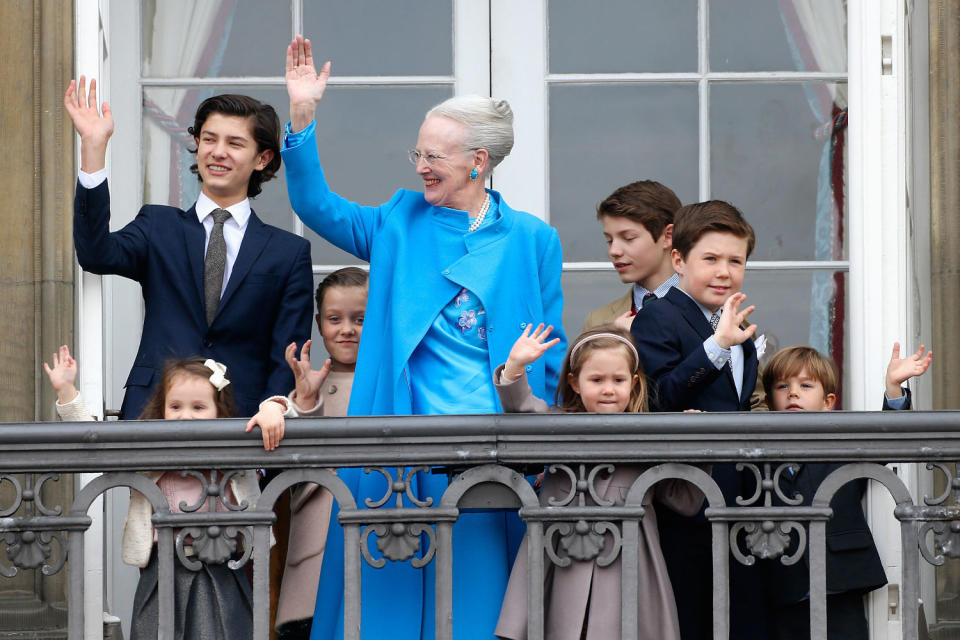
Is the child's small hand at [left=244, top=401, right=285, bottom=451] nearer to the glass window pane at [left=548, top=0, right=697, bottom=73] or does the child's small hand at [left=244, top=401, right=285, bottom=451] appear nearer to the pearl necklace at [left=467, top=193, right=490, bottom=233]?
the pearl necklace at [left=467, top=193, right=490, bottom=233]

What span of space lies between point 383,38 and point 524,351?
227cm

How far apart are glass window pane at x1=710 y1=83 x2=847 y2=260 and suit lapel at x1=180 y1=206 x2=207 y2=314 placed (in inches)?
78.4

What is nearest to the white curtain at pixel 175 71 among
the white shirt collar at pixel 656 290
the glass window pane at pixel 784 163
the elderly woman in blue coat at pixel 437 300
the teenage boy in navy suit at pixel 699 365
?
the elderly woman in blue coat at pixel 437 300

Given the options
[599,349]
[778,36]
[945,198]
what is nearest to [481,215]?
[599,349]

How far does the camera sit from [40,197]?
5445 millimetres

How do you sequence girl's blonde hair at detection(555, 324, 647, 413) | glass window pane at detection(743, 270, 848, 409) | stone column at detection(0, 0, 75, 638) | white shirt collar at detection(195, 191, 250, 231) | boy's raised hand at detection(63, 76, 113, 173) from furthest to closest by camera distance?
1. glass window pane at detection(743, 270, 848, 409)
2. stone column at detection(0, 0, 75, 638)
3. white shirt collar at detection(195, 191, 250, 231)
4. boy's raised hand at detection(63, 76, 113, 173)
5. girl's blonde hair at detection(555, 324, 647, 413)

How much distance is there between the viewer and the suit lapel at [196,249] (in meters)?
4.83

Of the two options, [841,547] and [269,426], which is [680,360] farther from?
[269,426]

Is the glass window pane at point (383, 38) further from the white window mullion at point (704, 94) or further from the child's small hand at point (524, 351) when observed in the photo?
the child's small hand at point (524, 351)

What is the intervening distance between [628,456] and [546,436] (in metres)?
0.21

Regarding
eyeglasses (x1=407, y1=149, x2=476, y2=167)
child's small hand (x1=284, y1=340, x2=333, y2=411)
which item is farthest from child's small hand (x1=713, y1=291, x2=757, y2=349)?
child's small hand (x1=284, y1=340, x2=333, y2=411)

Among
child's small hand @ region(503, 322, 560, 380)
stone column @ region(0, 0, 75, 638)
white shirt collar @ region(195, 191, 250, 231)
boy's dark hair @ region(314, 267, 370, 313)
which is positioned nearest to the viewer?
child's small hand @ region(503, 322, 560, 380)

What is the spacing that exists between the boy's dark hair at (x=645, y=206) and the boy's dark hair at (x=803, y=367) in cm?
58

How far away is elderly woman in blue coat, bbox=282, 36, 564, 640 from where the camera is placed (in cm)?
450
